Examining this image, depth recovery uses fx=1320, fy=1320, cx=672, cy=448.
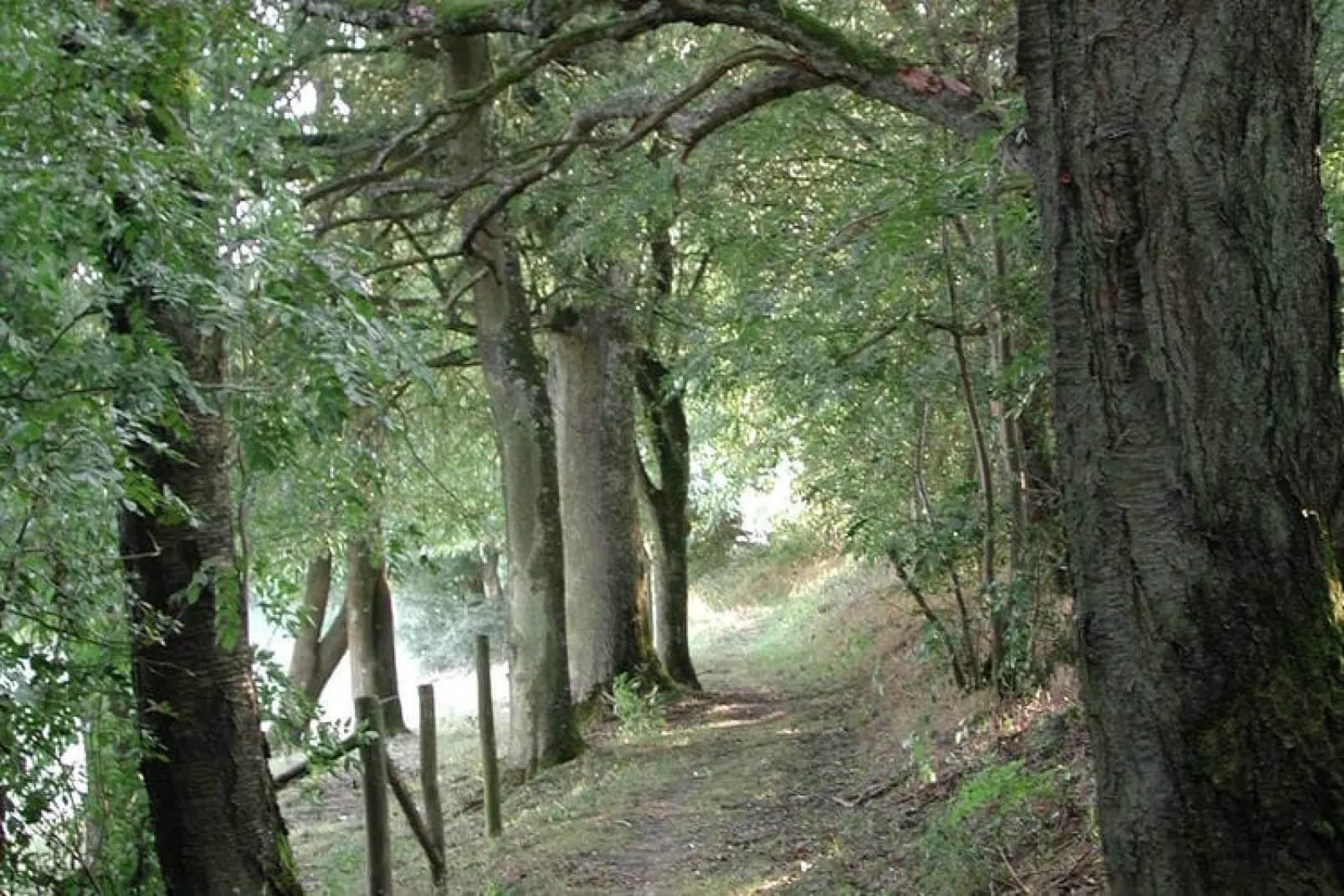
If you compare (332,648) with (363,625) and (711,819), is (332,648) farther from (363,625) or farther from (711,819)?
(711,819)

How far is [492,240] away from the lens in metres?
13.1

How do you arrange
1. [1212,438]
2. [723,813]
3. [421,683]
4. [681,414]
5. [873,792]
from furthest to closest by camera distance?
[421,683], [681,414], [723,813], [873,792], [1212,438]

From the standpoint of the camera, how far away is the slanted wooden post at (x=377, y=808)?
24.7ft

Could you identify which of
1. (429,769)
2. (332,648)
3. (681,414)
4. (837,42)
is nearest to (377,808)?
(429,769)

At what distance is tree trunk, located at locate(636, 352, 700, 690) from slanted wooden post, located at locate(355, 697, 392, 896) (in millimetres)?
10007

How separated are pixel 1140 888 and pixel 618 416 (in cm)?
1316

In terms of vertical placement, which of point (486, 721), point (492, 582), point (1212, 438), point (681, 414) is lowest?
point (486, 721)

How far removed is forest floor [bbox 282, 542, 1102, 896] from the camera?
21.3 feet

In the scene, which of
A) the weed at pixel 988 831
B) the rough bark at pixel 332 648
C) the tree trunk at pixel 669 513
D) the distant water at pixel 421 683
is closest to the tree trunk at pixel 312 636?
the rough bark at pixel 332 648

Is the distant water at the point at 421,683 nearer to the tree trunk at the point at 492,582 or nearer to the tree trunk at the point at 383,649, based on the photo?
the tree trunk at the point at 492,582

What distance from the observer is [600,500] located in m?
16.2

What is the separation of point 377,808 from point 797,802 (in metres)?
3.76

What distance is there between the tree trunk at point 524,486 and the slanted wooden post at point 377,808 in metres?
5.53

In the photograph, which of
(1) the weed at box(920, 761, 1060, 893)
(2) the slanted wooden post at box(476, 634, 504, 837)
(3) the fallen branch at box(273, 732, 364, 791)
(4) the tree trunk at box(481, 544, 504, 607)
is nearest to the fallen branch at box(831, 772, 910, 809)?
(1) the weed at box(920, 761, 1060, 893)
